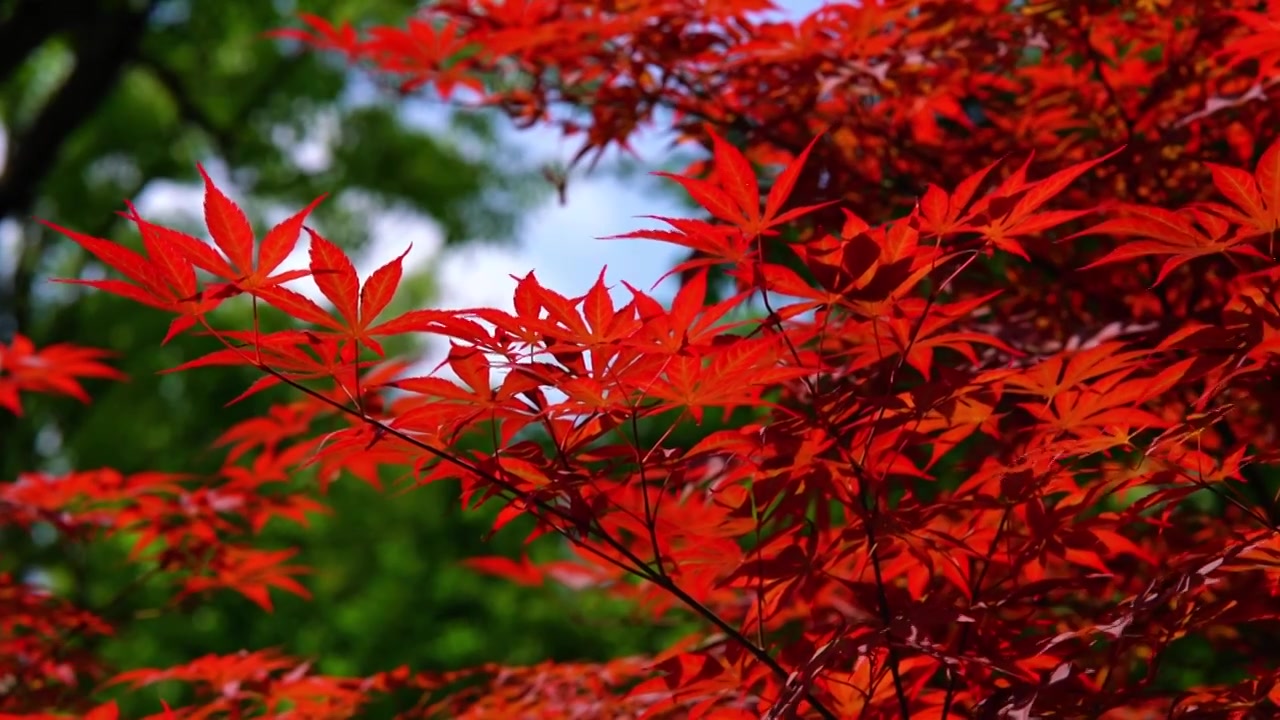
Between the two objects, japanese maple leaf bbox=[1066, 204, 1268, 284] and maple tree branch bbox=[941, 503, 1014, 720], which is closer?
japanese maple leaf bbox=[1066, 204, 1268, 284]

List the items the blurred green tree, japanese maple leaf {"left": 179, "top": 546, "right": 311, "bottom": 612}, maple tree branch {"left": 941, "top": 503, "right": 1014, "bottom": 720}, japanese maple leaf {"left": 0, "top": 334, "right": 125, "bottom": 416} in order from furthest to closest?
the blurred green tree → japanese maple leaf {"left": 179, "top": 546, "right": 311, "bottom": 612} → japanese maple leaf {"left": 0, "top": 334, "right": 125, "bottom": 416} → maple tree branch {"left": 941, "top": 503, "right": 1014, "bottom": 720}

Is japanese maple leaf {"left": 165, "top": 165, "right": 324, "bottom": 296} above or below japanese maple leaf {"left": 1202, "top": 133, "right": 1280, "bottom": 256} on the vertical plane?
above

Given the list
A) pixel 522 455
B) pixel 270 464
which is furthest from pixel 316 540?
pixel 522 455

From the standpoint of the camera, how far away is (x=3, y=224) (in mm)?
6613

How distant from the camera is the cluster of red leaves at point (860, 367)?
3.17 feet

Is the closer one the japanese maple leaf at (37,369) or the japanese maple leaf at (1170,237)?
the japanese maple leaf at (1170,237)

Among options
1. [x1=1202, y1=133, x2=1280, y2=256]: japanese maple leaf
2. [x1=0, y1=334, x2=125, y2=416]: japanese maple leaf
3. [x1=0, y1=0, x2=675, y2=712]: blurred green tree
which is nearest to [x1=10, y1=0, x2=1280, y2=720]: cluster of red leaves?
[x1=1202, y1=133, x2=1280, y2=256]: japanese maple leaf

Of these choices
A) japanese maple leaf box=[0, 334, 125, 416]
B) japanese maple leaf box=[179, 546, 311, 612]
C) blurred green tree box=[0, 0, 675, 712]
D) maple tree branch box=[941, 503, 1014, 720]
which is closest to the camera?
maple tree branch box=[941, 503, 1014, 720]

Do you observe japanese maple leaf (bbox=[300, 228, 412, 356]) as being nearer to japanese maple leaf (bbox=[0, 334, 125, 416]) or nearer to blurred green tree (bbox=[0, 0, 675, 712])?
japanese maple leaf (bbox=[0, 334, 125, 416])

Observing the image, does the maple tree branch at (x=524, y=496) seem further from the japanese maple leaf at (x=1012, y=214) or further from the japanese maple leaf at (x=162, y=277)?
the japanese maple leaf at (x=1012, y=214)

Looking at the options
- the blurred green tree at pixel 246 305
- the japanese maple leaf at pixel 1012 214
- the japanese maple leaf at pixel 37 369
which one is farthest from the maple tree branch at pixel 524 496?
the blurred green tree at pixel 246 305

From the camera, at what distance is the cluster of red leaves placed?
967mm

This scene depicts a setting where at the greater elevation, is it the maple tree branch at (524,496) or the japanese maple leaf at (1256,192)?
the japanese maple leaf at (1256,192)

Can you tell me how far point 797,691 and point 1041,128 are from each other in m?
1.31
